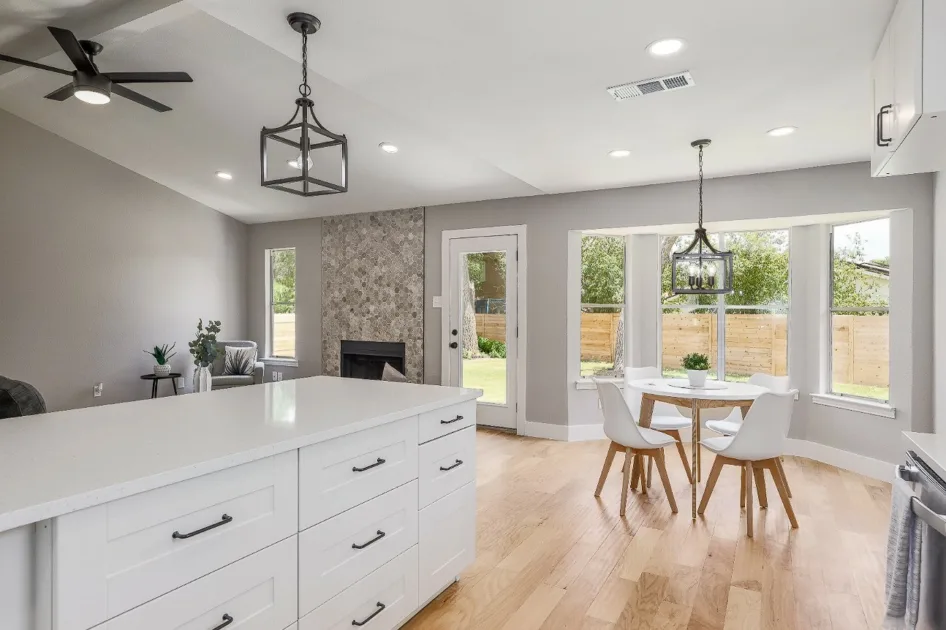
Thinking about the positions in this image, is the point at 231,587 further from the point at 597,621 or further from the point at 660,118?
the point at 660,118

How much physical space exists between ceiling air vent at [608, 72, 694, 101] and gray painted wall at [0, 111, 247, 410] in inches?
211

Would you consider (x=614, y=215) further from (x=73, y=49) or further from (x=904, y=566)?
(x=73, y=49)

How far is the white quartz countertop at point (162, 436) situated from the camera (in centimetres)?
110

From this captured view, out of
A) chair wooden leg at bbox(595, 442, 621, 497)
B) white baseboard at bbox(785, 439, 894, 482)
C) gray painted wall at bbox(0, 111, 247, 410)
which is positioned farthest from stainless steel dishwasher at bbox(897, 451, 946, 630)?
gray painted wall at bbox(0, 111, 247, 410)

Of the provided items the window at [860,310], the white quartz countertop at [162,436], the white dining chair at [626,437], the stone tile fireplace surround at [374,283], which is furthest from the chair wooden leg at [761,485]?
the stone tile fireplace surround at [374,283]

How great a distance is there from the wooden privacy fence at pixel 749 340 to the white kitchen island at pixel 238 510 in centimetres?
320

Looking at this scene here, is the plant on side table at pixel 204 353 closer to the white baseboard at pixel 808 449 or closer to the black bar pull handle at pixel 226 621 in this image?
the white baseboard at pixel 808 449

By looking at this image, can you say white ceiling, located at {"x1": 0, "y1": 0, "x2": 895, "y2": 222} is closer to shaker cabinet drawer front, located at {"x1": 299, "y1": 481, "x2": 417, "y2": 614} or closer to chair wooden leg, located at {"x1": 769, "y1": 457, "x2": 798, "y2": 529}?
shaker cabinet drawer front, located at {"x1": 299, "y1": 481, "x2": 417, "y2": 614}

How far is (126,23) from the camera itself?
3193 millimetres

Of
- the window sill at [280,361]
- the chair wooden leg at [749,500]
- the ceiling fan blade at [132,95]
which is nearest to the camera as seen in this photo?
the chair wooden leg at [749,500]

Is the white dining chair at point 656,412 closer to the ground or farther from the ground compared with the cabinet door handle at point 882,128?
closer to the ground

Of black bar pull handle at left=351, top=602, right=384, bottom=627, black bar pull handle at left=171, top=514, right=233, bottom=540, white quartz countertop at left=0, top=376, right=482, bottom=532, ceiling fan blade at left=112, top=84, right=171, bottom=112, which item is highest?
ceiling fan blade at left=112, top=84, right=171, bottom=112

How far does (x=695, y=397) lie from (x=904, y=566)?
1.90m

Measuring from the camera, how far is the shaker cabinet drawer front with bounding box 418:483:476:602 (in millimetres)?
2186
